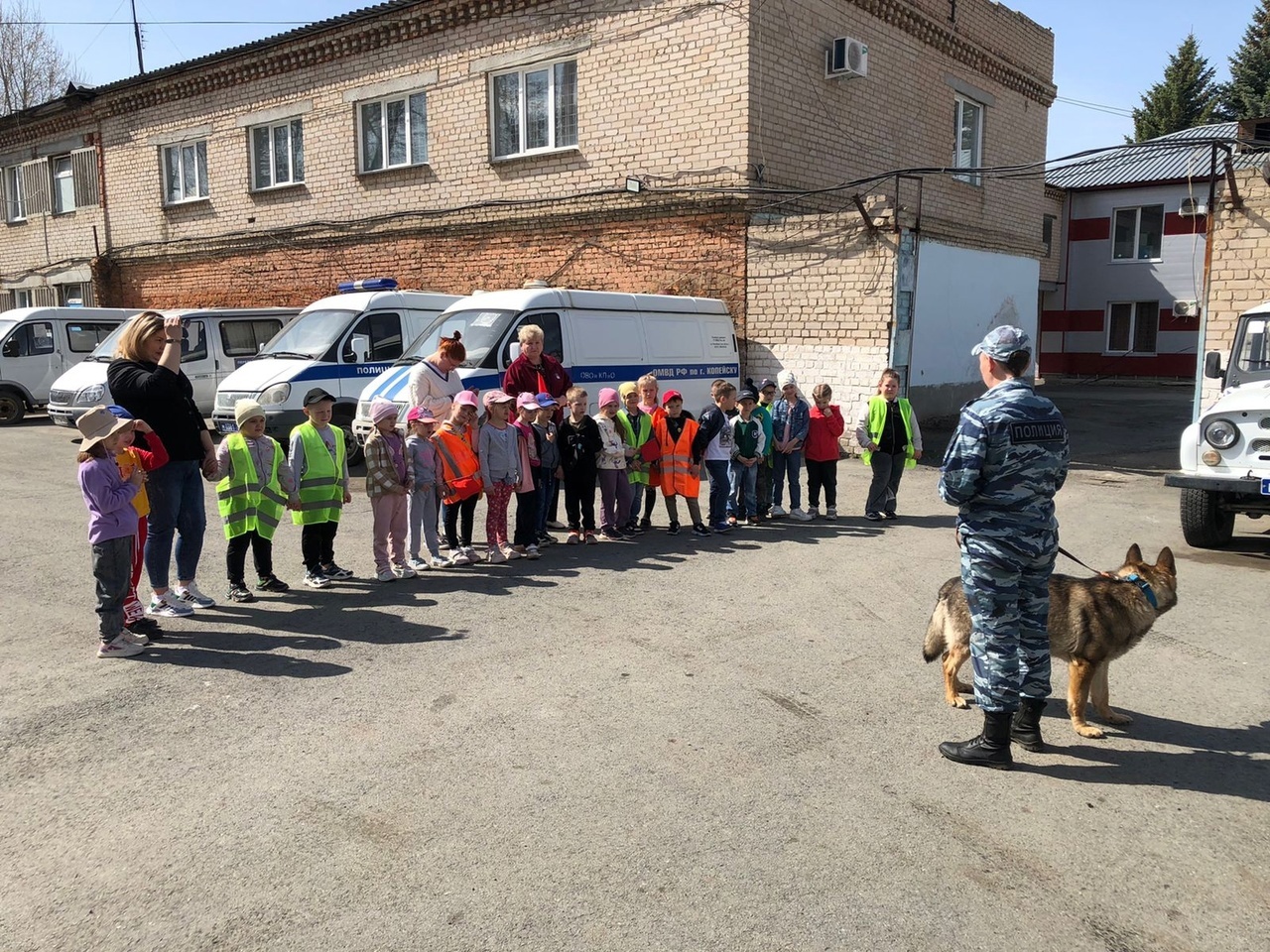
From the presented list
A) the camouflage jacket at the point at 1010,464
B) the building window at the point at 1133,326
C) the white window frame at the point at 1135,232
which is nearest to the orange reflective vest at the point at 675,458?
the camouflage jacket at the point at 1010,464

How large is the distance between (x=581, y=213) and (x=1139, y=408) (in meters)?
13.5

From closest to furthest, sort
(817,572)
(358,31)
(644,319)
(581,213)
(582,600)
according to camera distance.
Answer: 1. (582,600)
2. (817,572)
3. (644,319)
4. (581,213)
5. (358,31)

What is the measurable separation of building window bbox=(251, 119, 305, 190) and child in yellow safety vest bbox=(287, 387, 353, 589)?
15.8 m

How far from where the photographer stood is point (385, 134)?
1944 cm

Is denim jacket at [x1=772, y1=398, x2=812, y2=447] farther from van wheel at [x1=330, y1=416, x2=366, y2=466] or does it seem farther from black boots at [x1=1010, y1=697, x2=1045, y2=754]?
black boots at [x1=1010, y1=697, x2=1045, y2=754]

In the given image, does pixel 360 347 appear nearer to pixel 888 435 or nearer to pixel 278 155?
pixel 888 435

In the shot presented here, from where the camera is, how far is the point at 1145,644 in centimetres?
597

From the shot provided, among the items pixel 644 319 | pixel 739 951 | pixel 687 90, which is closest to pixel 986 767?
pixel 739 951

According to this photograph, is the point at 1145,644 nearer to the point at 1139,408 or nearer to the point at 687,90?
the point at 687,90

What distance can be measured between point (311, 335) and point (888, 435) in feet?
26.7

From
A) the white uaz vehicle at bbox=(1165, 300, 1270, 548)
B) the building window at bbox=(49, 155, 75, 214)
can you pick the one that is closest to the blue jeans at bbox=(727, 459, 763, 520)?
the white uaz vehicle at bbox=(1165, 300, 1270, 548)

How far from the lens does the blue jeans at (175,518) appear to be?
617 centimetres

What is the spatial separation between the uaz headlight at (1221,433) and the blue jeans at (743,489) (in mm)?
3851

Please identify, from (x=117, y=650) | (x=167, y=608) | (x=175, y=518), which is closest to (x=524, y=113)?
(x=175, y=518)
